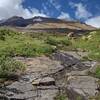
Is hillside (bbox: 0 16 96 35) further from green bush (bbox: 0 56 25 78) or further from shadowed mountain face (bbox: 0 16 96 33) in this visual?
green bush (bbox: 0 56 25 78)

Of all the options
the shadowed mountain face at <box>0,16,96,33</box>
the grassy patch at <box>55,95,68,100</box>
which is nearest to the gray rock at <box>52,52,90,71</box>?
the grassy patch at <box>55,95,68,100</box>

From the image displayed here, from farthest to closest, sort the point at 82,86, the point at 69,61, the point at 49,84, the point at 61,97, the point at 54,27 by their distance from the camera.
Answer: the point at 54,27 < the point at 69,61 < the point at 49,84 < the point at 82,86 < the point at 61,97

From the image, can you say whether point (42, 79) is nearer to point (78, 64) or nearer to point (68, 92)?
point (68, 92)

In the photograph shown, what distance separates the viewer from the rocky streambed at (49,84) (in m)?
13.7

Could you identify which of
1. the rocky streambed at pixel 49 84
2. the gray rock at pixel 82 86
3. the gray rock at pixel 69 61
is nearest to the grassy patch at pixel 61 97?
the rocky streambed at pixel 49 84

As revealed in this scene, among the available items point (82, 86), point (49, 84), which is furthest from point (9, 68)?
point (82, 86)

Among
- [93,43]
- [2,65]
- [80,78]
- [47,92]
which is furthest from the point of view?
[93,43]

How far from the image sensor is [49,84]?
15695 millimetres

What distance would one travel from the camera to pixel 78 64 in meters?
21.4

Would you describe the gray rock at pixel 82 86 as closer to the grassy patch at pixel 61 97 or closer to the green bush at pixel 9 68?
the grassy patch at pixel 61 97

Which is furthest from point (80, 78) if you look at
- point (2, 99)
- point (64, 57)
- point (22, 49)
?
point (22, 49)

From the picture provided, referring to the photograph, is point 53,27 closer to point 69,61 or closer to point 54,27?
point 54,27

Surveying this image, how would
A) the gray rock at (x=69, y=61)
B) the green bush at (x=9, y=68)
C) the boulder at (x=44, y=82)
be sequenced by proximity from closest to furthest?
the boulder at (x=44, y=82)
the green bush at (x=9, y=68)
the gray rock at (x=69, y=61)

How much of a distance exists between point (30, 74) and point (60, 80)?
193cm
